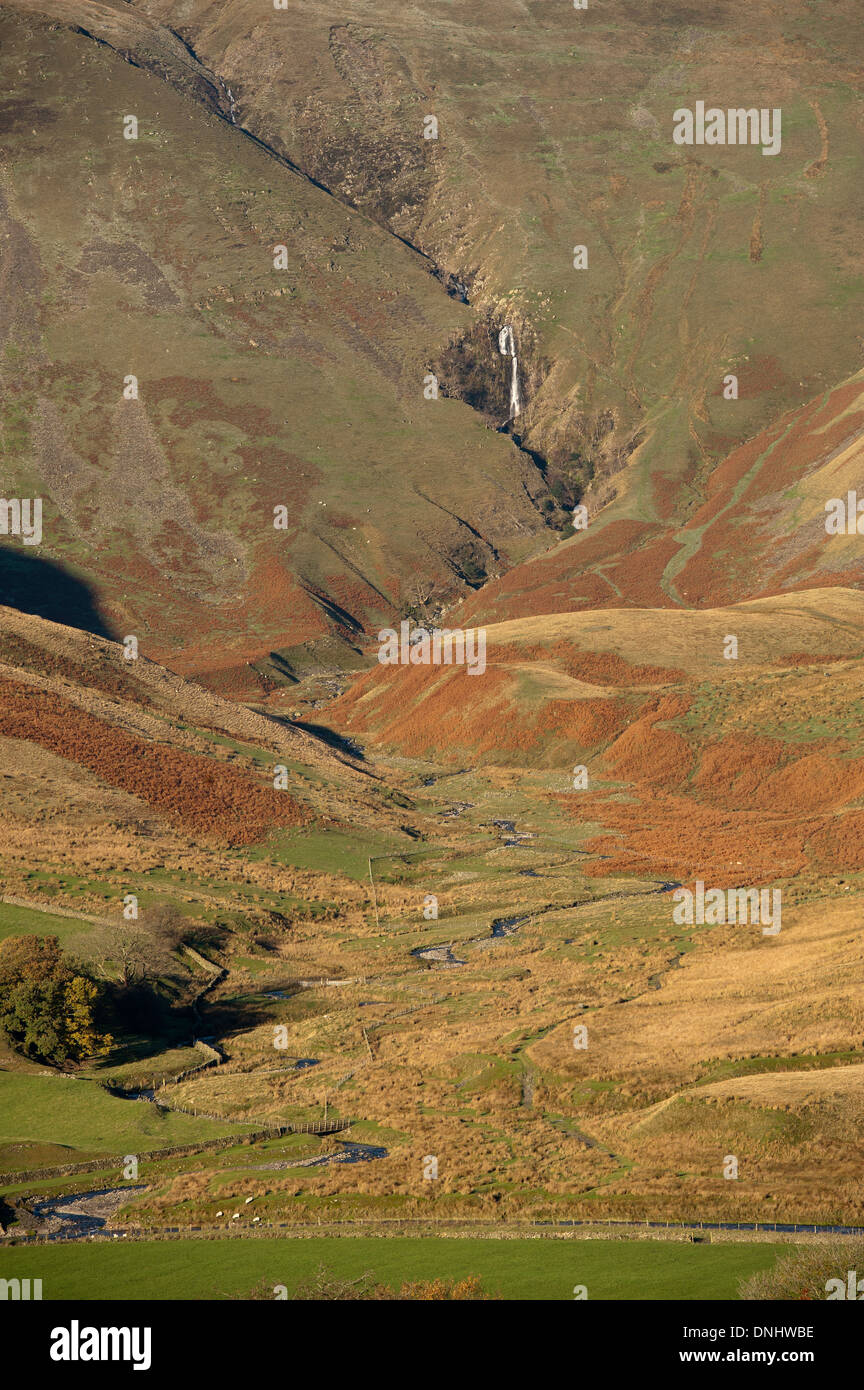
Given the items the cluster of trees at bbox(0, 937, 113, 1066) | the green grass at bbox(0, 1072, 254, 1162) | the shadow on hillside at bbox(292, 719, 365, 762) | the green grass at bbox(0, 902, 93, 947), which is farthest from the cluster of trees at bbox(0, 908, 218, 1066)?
the shadow on hillside at bbox(292, 719, 365, 762)

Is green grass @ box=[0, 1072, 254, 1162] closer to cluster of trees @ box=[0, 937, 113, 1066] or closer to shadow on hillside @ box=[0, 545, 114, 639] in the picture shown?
cluster of trees @ box=[0, 937, 113, 1066]

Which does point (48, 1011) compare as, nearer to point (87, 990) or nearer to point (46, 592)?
point (87, 990)

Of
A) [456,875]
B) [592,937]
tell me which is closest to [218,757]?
[456,875]

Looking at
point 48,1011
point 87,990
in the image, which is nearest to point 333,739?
point 87,990

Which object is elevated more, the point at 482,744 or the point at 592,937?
the point at 482,744

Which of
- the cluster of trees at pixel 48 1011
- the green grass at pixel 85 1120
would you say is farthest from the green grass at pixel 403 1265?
the cluster of trees at pixel 48 1011

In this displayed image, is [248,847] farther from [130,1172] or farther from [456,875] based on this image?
[130,1172]
